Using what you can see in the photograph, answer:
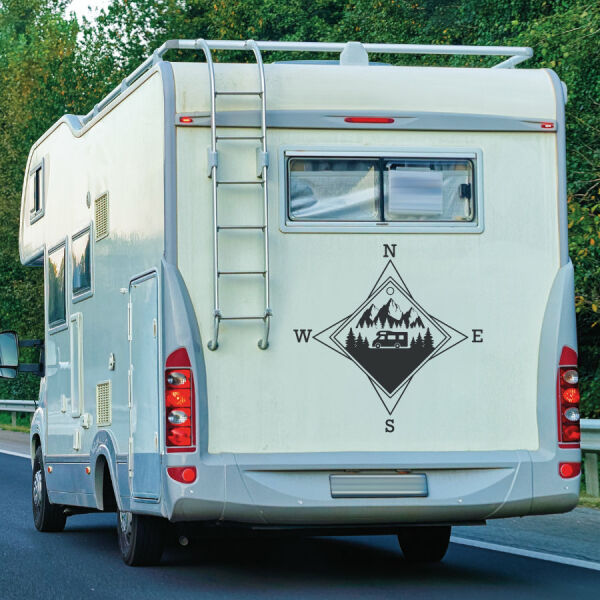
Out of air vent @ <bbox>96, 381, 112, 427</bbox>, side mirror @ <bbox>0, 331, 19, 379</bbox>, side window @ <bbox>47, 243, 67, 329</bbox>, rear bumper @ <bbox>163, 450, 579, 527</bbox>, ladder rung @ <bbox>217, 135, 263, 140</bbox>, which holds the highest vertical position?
ladder rung @ <bbox>217, 135, 263, 140</bbox>

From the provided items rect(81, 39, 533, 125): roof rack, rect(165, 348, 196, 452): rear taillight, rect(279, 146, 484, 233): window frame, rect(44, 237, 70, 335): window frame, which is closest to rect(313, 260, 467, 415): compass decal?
rect(279, 146, 484, 233): window frame

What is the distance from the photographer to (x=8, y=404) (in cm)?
3117

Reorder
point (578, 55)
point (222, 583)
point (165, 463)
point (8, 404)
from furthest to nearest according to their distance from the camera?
point (8, 404)
point (578, 55)
point (222, 583)
point (165, 463)

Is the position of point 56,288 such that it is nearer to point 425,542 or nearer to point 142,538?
point 142,538

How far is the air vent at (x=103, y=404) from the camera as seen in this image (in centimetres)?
960

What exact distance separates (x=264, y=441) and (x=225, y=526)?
0.60m

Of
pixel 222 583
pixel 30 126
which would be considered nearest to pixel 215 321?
pixel 222 583

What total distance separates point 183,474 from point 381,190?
6.88 ft

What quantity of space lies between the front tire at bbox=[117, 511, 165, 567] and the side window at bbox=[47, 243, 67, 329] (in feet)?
7.59

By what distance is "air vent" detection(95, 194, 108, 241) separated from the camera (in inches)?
Answer: 384

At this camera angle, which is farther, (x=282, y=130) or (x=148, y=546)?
(x=148, y=546)

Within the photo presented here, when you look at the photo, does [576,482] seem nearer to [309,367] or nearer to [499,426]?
[499,426]

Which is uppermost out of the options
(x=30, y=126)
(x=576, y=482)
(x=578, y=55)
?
(x=30, y=126)

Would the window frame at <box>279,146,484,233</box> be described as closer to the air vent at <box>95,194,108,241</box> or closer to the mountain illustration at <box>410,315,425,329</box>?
the mountain illustration at <box>410,315,425,329</box>
